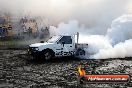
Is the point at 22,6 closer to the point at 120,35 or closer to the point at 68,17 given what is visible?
the point at 68,17

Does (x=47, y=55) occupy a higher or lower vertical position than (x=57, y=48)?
lower

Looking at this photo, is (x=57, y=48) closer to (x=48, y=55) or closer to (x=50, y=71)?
(x=48, y=55)

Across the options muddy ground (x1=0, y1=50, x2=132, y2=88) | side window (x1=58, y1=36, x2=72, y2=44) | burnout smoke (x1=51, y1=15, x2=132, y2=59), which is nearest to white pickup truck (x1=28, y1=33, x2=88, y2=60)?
side window (x1=58, y1=36, x2=72, y2=44)

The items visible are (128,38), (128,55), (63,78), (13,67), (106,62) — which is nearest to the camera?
(63,78)

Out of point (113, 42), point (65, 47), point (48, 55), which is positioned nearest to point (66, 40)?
point (65, 47)

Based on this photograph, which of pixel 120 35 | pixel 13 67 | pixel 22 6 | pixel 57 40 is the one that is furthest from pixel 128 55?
pixel 22 6

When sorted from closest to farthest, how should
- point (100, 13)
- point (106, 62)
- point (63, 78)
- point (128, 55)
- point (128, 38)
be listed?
point (63, 78) → point (106, 62) → point (128, 55) → point (128, 38) → point (100, 13)

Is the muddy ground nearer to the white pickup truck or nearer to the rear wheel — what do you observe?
the rear wheel

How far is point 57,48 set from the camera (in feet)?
66.4

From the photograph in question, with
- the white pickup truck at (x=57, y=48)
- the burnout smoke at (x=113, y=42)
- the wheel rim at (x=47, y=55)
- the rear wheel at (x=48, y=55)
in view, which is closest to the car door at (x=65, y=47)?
the white pickup truck at (x=57, y=48)

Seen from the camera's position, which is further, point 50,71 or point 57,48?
point 57,48

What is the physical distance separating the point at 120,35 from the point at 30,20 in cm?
1880

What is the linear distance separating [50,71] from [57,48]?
4.06 meters

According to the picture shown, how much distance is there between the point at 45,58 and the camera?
66.4 ft
